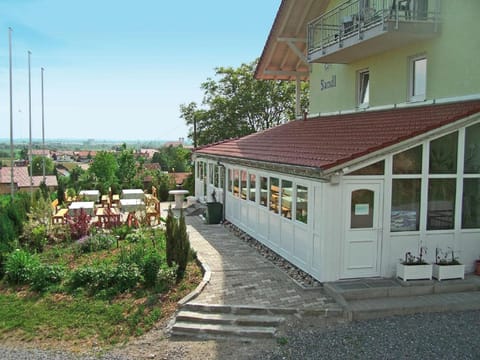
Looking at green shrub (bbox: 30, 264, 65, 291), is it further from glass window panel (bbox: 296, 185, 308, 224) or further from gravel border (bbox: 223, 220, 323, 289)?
glass window panel (bbox: 296, 185, 308, 224)

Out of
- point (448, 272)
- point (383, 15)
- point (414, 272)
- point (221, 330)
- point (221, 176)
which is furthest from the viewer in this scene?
Result: point (221, 176)

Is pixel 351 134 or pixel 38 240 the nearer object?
pixel 351 134

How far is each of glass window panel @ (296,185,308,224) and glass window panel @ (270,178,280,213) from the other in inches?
61.8

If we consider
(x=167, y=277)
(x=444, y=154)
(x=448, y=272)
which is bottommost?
(x=167, y=277)

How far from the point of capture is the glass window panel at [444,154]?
32.6ft

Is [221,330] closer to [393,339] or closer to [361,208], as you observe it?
[393,339]

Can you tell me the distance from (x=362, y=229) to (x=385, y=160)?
1600 millimetres

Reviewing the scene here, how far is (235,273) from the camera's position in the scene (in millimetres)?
11312

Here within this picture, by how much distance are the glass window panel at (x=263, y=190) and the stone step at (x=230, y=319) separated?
222 inches

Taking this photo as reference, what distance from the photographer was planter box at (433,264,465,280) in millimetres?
9750

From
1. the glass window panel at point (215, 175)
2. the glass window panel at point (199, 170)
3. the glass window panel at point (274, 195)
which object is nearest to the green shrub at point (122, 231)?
the glass window panel at point (274, 195)

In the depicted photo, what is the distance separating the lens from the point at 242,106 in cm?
4209

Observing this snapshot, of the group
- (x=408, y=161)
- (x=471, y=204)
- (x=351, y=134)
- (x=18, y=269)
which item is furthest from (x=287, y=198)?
(x=18, y=269)

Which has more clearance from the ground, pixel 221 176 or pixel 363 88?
pixel 363 88
